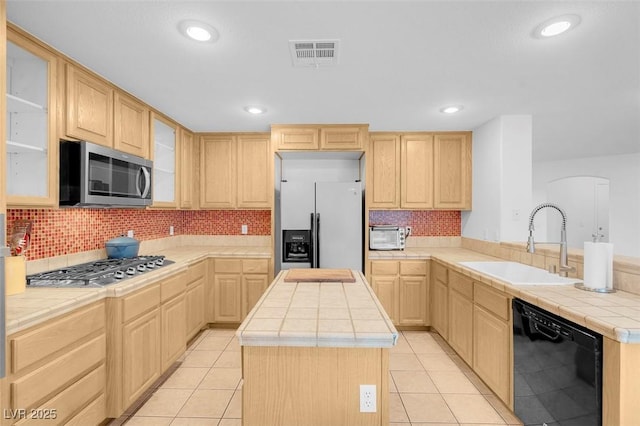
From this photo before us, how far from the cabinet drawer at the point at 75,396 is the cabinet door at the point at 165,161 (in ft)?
5.27

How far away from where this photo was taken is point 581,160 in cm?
592

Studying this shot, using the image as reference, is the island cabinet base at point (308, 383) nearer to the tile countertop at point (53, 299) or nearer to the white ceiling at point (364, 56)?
the tile countertop at point (53, 299)

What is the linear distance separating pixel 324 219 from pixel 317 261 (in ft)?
1.57

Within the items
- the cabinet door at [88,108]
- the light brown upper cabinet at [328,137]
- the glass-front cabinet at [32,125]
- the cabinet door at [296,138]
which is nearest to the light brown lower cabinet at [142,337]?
the glass-front cabinet at [32,125]

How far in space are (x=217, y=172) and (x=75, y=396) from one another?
2643 millimetres

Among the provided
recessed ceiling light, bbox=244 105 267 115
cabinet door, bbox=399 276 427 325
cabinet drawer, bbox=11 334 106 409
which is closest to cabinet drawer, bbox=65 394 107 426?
cabinet drawer, bbox=11 334 106 409

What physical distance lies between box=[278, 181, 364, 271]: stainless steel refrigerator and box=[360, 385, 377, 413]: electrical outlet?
7.20 feet

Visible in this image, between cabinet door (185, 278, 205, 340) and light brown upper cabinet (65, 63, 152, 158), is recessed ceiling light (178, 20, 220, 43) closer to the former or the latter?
light brown upper cabinet (65, 63, 152, 158)

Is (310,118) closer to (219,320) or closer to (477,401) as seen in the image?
(219,320)

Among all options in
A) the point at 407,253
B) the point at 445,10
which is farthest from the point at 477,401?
the point at 445,10

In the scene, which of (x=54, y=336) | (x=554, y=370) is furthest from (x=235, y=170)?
(x=554, y=370)

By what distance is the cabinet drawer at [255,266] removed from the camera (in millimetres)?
3523

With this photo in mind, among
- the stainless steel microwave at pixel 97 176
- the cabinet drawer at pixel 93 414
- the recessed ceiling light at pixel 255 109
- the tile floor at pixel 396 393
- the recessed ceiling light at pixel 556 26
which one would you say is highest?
the recessed ceiling light at pixel 556 26

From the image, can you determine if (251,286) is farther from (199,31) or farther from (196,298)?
(199,31)
